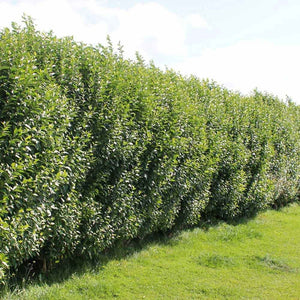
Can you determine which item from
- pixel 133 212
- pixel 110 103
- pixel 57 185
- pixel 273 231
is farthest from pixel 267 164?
pixel 57 185

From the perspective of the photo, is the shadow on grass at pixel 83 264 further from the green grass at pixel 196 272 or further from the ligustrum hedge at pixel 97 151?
the ligustrum hedge at pixel 97 151

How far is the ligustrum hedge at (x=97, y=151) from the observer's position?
451 cm

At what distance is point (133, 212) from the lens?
257 inches

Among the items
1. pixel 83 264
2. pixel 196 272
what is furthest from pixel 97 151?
pixel 196 272

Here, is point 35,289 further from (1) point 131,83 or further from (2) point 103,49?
(2) point 103,49

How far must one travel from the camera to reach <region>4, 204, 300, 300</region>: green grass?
5570mm

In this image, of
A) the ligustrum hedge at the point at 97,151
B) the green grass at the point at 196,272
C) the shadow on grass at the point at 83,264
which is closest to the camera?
the ligustrum hedge at the point at 97,151

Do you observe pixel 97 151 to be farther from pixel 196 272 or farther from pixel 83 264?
pixel 196 272

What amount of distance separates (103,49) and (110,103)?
1264 millimetres

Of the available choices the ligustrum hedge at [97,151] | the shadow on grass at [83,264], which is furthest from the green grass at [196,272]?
the ligustrum hedge at [97,151]

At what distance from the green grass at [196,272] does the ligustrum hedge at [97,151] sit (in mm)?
428

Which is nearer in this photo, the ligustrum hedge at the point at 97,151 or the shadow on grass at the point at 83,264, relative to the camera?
the ligustrum hedge at the point at 97,151

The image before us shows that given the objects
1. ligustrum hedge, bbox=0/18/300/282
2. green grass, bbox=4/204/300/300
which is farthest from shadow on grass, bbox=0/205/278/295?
ligustrum hedge, bbox=0/18/300/282

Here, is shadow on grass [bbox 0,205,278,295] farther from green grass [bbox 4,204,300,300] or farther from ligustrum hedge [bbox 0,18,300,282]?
ligustrum hedge [bbox 0,18,300,282]
